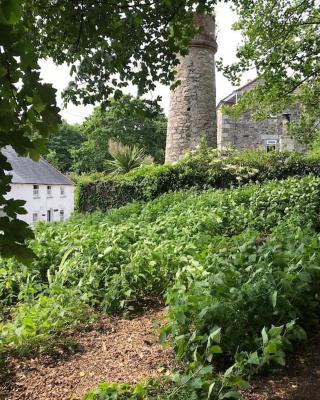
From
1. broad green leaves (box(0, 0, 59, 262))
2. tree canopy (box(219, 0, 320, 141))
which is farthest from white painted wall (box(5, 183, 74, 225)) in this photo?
broad green leaves (box(0, 0, 59, 262))

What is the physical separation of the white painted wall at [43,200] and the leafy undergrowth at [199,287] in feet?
88.4

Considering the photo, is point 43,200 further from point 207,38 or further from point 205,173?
point 205,173

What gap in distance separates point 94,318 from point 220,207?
3549mm

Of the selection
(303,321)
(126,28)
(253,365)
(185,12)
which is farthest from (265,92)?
(253,365)

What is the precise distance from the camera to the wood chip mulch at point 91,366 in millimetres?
2760

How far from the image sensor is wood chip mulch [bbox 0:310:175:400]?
109 inches

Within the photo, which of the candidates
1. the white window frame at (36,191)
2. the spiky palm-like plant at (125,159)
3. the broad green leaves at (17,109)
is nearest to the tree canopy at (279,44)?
the spiky palm-like plant at (125,159)

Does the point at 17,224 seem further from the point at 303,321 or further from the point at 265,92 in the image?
the point at 265,92

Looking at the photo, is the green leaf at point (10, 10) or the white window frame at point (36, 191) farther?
the white window frame at point (36, 191)

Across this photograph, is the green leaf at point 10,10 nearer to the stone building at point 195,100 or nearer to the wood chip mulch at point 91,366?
the wood chip mulch at point 91,366

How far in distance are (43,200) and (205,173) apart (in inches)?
1030

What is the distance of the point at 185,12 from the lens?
Answer: 4.44 m

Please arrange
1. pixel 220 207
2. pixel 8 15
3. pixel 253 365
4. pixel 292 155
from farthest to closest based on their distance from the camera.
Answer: pixel 292 155 < pixel 220 207 < pixel 253 365 < pixel 8 15

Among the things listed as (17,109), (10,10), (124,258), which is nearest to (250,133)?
(124,258)
